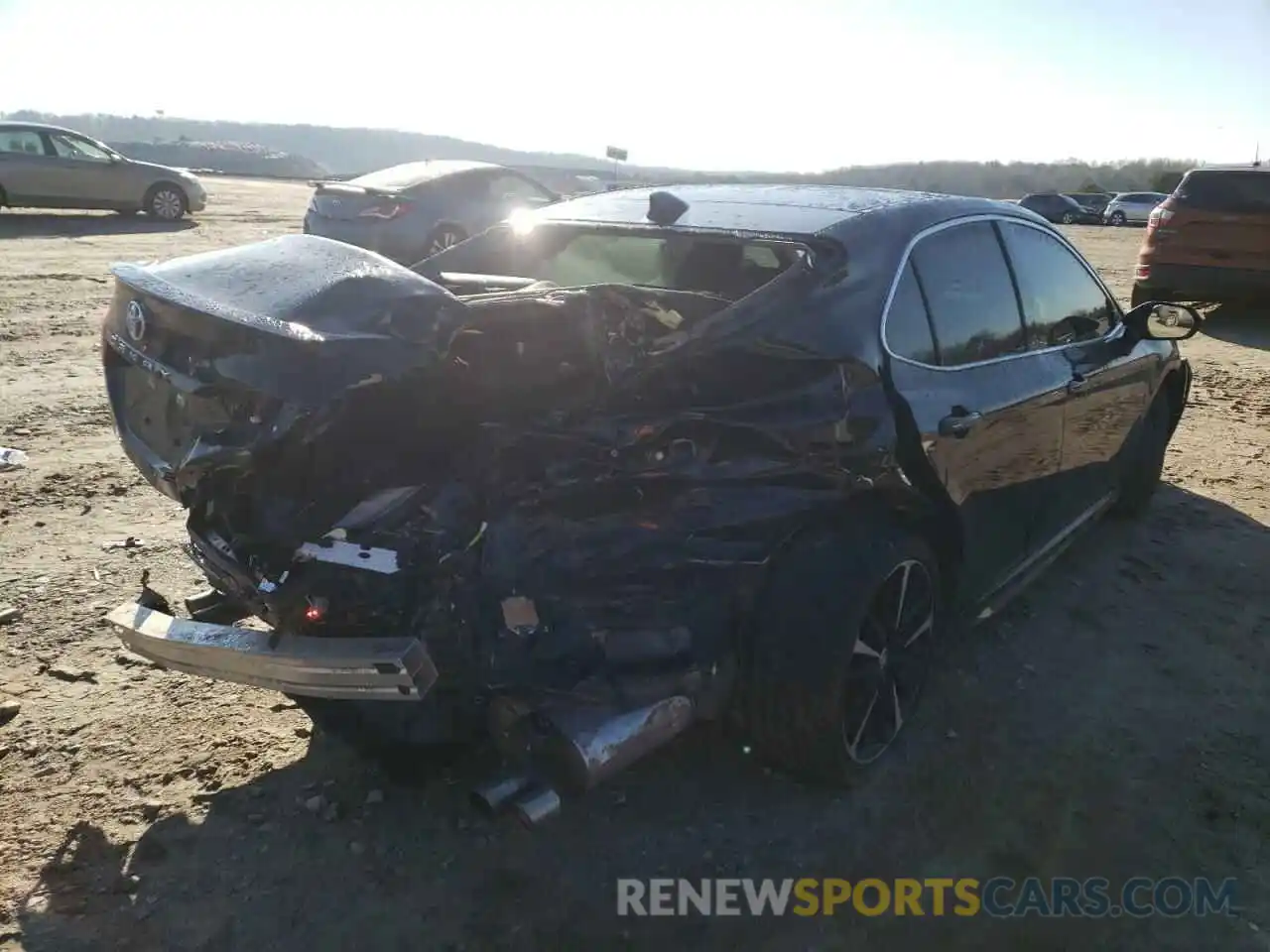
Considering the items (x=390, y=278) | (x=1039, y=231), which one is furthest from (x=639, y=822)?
(x=1039, y=231)

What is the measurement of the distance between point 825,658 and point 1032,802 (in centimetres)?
87

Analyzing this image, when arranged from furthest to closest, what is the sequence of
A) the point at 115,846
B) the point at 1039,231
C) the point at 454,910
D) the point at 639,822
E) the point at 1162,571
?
the point at 1162,571 → the point at 1039,231 → the point at 639,822 → the point at 115,846 → the point at 454,910

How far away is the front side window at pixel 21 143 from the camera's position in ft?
50.9

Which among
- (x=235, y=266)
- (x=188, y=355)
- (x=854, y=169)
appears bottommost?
(x=854, y=169)

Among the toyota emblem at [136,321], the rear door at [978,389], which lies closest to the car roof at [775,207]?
the rear door at [978,389]

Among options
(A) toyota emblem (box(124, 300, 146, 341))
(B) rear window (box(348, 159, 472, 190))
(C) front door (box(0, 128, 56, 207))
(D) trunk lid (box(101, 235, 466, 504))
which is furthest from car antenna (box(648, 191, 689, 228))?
(C) front door (box(0, 128, 56, 207))

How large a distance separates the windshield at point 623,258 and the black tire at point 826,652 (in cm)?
93

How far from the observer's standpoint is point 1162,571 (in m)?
4.65

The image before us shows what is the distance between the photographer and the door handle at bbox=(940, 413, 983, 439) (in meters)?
3.10

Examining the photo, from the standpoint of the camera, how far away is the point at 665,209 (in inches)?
137

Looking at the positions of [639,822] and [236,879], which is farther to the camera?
[639,822]

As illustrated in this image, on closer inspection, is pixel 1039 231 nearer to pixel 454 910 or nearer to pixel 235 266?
pixel 235 266

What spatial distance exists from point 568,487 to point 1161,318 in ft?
11.9

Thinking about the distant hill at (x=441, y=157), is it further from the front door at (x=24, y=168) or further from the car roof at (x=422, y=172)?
the front door at (x=24, y=168)
